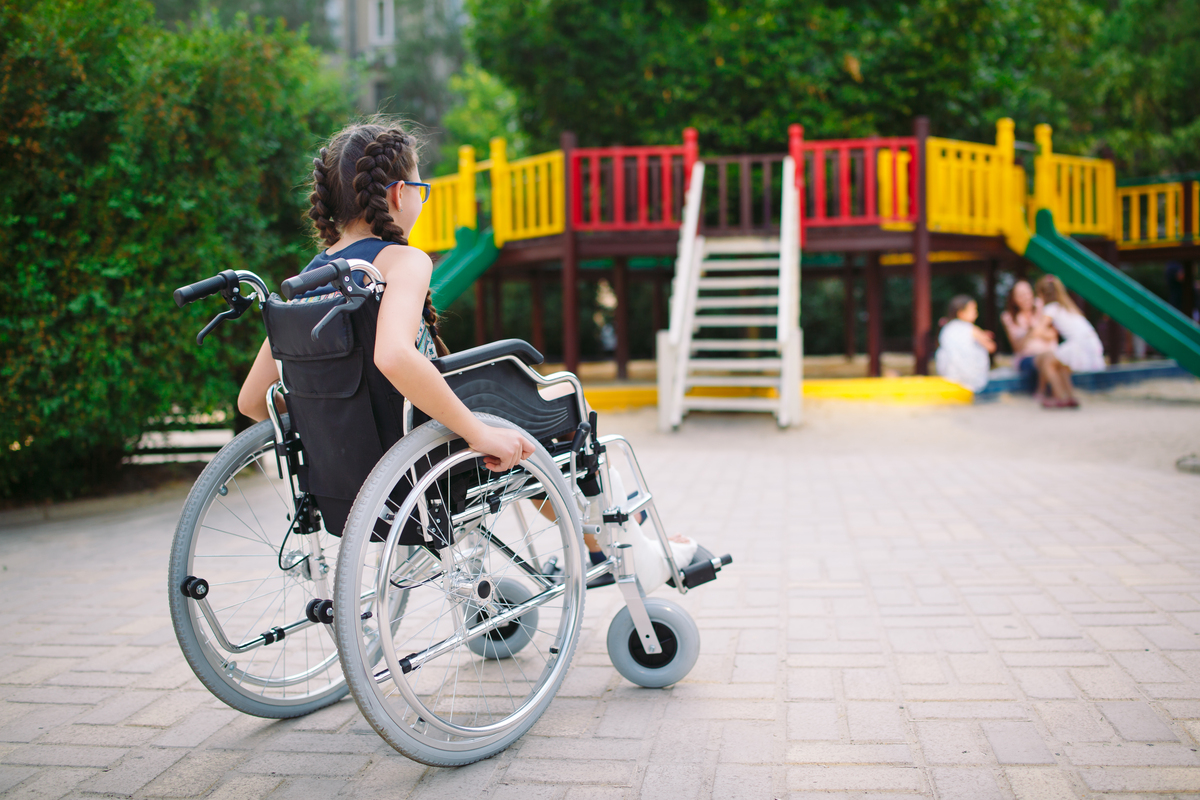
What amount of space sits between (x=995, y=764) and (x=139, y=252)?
15.8ft

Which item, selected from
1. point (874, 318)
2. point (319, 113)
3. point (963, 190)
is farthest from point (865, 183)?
point (319, 113)

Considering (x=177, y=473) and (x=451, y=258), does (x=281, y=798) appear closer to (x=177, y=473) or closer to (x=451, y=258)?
(x=177, y=473)

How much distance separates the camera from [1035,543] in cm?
414

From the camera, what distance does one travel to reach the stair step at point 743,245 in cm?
949

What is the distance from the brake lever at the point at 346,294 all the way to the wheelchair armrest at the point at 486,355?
0.23m

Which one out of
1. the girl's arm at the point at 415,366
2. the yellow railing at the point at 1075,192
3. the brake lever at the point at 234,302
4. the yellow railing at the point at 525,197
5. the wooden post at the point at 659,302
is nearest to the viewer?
the girl's arm at the point at 415,366

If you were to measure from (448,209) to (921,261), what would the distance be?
231 inches

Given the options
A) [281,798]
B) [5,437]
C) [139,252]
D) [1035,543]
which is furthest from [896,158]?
[281,798]

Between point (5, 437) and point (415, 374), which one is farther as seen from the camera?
point (5, 437)

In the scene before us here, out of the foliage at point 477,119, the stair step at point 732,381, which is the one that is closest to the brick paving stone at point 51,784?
the stair step at point 732,381

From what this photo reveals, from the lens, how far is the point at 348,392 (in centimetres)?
203

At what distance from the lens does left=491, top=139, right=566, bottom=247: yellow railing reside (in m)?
10.2

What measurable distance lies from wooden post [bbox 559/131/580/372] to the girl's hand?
7.96 metres

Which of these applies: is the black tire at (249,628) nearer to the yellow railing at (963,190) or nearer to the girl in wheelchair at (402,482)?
the girl in wheelchair at (402,482)
